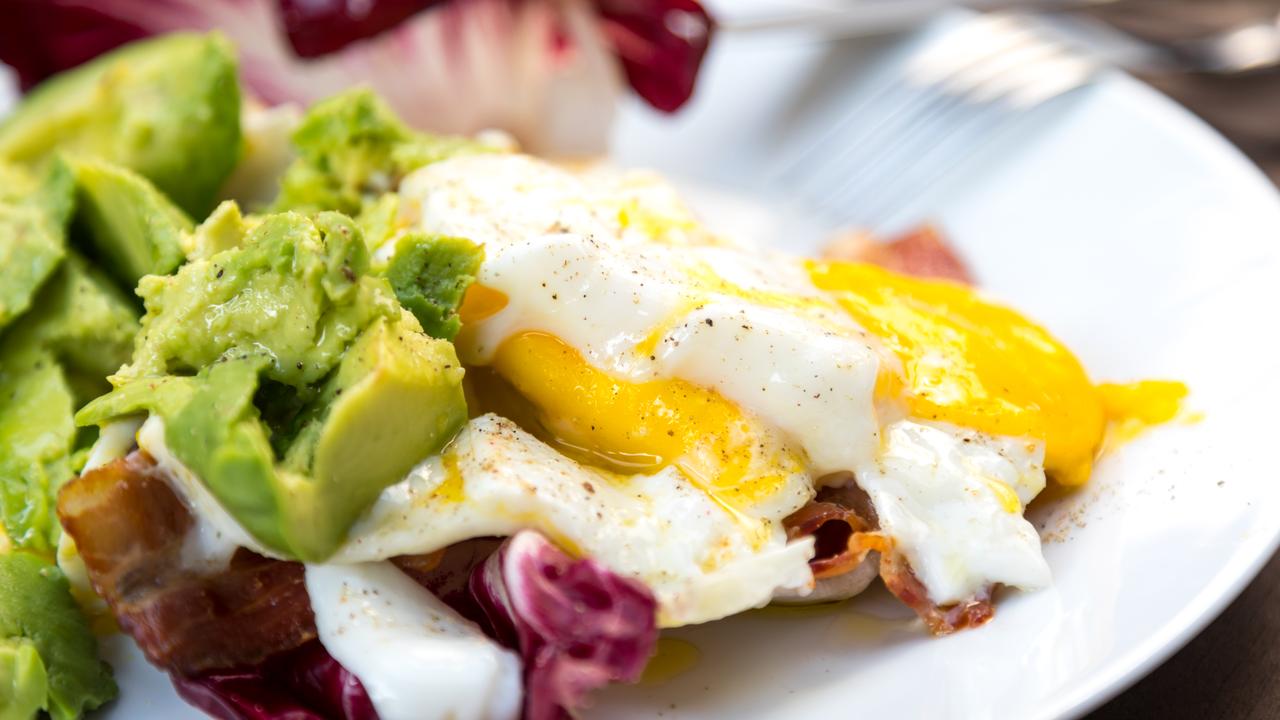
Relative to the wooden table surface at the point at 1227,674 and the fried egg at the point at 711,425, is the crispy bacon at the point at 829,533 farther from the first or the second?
the wooden table surface at the point at 1227,674

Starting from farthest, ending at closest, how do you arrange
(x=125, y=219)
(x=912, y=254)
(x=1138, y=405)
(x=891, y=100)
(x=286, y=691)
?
(x=891, y=100) → (x=912, y=254) → (x=125, y=219) → (x=1138, y=405) → (x=286, y=691)

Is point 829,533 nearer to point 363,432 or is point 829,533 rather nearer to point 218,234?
point 363,432

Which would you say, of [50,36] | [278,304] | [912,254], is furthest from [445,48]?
[278,304]

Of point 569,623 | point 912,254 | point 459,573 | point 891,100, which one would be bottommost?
point 459,573

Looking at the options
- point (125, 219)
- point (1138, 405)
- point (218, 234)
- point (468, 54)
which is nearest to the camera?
point (218, 234)

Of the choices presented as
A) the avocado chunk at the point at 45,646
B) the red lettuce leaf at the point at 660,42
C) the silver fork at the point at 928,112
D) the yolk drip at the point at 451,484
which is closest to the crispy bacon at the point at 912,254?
the silver fork at the point at 928,112

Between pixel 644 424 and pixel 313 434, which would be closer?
pixel 313 434
